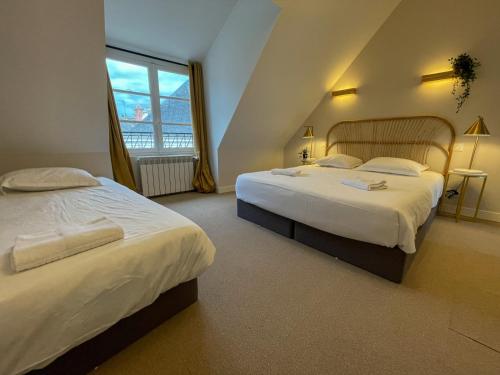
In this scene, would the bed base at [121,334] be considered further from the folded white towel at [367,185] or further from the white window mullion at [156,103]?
the white window mullion at [156,103]

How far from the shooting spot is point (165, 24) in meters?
3.11

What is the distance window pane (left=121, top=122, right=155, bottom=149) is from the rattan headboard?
3343 millimetres

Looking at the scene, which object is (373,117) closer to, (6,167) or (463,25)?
(463,25)

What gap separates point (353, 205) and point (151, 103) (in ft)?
11.9

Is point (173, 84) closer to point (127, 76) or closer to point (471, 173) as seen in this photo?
point (127, 76)

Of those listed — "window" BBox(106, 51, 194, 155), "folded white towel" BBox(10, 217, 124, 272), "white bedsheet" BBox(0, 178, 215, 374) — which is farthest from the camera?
"window" BBox(106, 51, 194, 155)

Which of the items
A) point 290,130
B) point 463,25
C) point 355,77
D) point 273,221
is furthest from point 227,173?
point 463,25

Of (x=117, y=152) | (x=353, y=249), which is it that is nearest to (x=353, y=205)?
(x=353, y=249)

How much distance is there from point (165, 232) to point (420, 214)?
6.73 feet

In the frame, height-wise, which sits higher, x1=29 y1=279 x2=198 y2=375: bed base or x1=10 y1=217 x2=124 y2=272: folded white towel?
x1=10 y1=217 x2=124 y2=272: folded white towel

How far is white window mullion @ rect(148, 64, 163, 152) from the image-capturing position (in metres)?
3.71

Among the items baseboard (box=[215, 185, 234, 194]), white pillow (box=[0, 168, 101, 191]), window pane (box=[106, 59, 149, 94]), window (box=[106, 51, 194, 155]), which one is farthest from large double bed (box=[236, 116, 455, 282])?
window pane (box=[106, 59, 149, 94])

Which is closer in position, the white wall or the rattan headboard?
the white wall

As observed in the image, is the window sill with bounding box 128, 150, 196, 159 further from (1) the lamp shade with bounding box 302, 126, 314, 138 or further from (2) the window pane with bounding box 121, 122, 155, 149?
(1) the lamp shade with bounding box 302, 126, 314, 138
